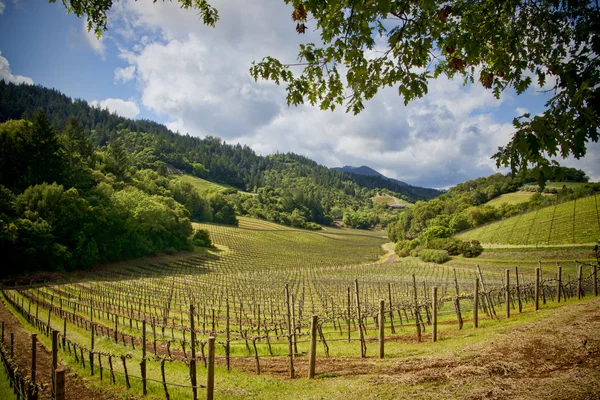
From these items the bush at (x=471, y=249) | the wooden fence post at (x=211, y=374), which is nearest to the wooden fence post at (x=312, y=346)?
the wooden fence post at (x=211, y=374)

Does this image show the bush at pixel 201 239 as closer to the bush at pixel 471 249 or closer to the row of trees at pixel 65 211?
the row of trees at pixel 65 211

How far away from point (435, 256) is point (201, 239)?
177ft

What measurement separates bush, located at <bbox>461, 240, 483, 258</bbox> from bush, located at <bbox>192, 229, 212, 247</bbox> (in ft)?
188

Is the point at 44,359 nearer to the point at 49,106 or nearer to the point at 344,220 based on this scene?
the point at 344,220

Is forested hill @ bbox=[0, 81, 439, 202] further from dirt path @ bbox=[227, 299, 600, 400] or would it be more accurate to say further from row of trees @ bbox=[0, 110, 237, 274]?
dirt path @ bbox=[227, 299, 600, 400]

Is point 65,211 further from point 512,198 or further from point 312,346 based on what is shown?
point 512,198

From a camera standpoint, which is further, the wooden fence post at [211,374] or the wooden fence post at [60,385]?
the wooden fence post at [211,374]

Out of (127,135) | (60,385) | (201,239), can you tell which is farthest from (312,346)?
(127,135)

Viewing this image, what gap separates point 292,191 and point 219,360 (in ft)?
447

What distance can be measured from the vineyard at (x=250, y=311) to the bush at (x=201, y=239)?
2.81 m

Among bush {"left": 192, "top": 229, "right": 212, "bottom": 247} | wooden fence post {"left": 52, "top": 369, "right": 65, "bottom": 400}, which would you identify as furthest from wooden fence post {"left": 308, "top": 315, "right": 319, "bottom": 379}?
bush {"left": 192, "top": 229, "right": 212, "bottom": 247}

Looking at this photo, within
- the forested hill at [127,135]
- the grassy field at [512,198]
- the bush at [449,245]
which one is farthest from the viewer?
the forested hill at [127,135]

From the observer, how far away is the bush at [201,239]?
72250 mm

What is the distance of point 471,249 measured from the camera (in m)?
57.8
